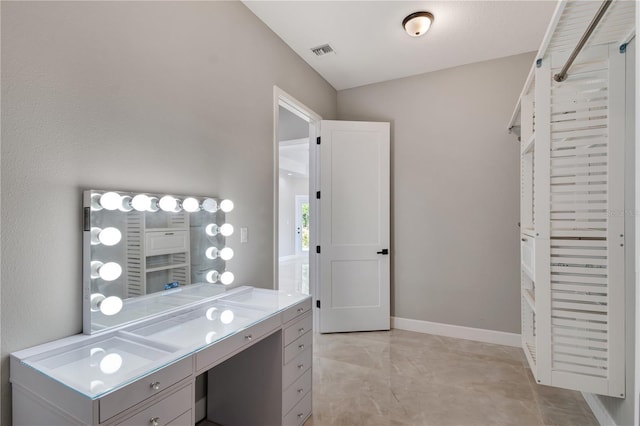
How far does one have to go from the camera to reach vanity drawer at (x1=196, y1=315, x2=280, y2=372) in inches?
50.3

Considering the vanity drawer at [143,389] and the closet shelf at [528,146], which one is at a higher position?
the closet shelf at [528,146]

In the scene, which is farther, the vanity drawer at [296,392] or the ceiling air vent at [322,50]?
the ceiling air vent at [322,50]

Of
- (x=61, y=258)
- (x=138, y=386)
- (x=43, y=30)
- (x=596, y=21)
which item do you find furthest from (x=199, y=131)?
(x=596, y=21)

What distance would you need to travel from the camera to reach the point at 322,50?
9.64 ft

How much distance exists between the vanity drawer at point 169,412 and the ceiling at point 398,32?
2463 mm

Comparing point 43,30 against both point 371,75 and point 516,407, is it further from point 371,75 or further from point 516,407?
point 516,407

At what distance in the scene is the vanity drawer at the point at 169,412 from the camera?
103 centimetres

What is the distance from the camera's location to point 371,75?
11.4 ft

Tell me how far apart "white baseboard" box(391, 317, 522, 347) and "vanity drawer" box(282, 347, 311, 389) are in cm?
187

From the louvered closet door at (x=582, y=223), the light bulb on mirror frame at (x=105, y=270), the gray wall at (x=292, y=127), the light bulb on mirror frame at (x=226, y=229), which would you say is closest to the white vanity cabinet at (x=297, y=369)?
the light bulb on mirror frame at (x=226, y=229)

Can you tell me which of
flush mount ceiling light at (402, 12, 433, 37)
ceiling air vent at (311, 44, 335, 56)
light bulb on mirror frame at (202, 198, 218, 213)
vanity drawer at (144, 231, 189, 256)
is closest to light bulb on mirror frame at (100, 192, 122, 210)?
vanity drawer at (144, 231, 189, 256)

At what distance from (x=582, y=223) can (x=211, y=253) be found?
2.12m

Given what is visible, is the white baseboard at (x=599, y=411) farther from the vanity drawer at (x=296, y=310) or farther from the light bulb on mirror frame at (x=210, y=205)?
the light bulb on mirror frame at (x=210, y=205)

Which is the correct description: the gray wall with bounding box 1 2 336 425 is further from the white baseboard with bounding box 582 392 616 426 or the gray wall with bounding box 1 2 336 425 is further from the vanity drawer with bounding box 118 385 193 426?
the white baseboard with bounding box 582 392 616 426
